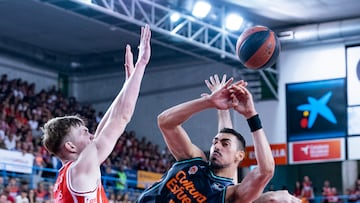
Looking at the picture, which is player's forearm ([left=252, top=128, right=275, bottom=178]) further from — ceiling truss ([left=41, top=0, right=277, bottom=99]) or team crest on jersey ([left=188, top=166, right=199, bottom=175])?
ceiling truss ([left=41, top=0, right=277, bottom=99])

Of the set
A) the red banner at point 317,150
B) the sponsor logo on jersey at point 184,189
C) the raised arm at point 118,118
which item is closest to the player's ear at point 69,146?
the raised arm at point 118,118

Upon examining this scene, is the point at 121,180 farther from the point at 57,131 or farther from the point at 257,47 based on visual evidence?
the point at 57,131

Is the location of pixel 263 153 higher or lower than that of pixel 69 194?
higher

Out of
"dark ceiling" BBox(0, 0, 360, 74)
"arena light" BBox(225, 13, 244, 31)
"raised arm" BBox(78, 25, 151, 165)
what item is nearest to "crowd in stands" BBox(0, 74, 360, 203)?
"dark ceiling" BBox(0, 0, 360, 74)

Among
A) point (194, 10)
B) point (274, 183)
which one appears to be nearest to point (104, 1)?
point (194, 10)

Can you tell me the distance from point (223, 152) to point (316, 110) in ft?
58.0

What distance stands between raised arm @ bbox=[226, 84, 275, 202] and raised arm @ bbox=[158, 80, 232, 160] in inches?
3.7

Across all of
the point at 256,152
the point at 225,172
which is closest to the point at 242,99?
the point at 256,152

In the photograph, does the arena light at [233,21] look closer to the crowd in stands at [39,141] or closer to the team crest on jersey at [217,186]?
the crowd in stands at [39,141]

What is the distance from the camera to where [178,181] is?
5887 millimetres

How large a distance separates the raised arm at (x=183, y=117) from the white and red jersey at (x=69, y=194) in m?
1.01

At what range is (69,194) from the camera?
15.6ft

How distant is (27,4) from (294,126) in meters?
8.96

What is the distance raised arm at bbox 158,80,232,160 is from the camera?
5.25 meters
